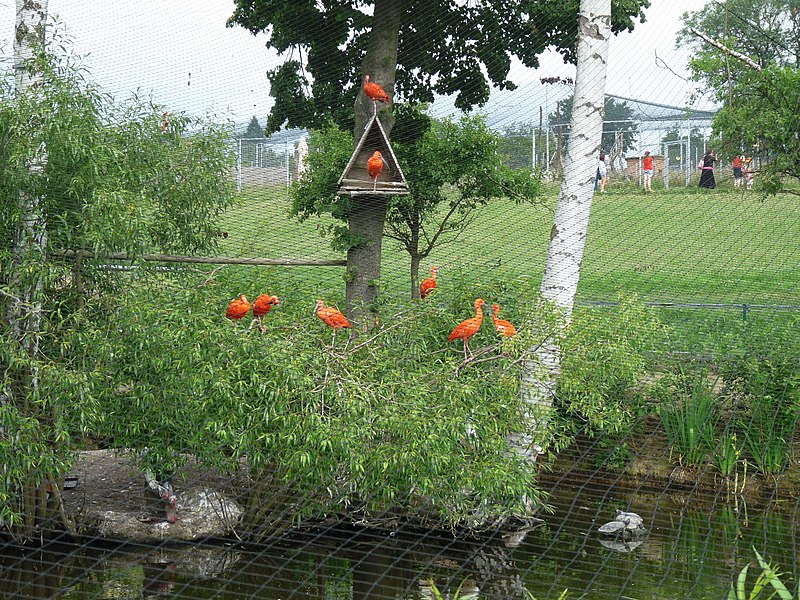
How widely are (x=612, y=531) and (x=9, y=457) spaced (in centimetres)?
305

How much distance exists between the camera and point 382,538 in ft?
15.6

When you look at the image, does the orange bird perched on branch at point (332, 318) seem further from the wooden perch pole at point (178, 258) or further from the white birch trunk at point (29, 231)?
the white birch trunk at point (29, 231)

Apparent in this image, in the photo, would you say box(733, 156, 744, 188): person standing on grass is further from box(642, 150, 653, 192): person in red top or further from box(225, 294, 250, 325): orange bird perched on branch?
box(225, 294, 250, 325): orange bird perched on branch

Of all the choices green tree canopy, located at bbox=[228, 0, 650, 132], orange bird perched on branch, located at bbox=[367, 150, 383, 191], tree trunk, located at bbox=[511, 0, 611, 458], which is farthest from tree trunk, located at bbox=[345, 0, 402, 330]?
tree trunk, located at bbox=[511, 0, 611, 458]

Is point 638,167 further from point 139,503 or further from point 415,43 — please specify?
point 139,503

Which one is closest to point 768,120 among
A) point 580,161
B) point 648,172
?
point 648,172

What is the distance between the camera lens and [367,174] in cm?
512

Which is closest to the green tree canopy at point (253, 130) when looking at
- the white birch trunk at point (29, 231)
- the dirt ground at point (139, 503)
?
the white birch trunk at point (29, 231)

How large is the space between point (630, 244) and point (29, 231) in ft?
19.7

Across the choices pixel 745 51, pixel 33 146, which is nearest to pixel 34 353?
pixel 33 146

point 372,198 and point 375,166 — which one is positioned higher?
point 375,166

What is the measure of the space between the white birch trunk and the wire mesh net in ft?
0.25

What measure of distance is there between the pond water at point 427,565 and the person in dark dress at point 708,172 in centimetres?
205

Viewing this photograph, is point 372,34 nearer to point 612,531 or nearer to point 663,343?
point 663,343
